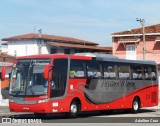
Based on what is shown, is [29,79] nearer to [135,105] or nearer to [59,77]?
[59,77]

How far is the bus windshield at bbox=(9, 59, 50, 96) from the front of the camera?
65.7 ft

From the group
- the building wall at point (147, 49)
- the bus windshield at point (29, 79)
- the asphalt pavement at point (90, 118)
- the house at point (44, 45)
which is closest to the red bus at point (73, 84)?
the bus windshield at point (29, 79)

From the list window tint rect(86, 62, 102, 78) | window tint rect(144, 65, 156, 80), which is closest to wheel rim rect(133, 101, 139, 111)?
window tint rect(144, 65, 156, 80)

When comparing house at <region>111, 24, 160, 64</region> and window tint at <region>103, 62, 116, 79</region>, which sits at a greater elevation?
house at <region>111, 24, 160, 64</region>

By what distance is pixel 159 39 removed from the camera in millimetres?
53938

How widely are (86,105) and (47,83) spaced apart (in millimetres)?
3179

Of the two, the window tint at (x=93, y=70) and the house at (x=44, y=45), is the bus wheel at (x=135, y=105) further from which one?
the house at (x=44, y=45)

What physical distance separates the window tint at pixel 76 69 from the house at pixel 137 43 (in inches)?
1279

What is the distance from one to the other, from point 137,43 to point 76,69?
35344 millimetres

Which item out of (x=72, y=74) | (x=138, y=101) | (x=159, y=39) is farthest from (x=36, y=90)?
(x=159, y=39)

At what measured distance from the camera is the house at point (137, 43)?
54.8m

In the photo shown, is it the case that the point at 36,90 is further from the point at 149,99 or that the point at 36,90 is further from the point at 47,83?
the point at 149,99

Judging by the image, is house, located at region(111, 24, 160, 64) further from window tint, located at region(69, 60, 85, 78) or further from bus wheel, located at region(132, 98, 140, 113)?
window tint, located at region(69, 60, 85, 78)

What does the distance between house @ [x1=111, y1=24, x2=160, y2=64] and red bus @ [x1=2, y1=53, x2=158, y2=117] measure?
28269mm
